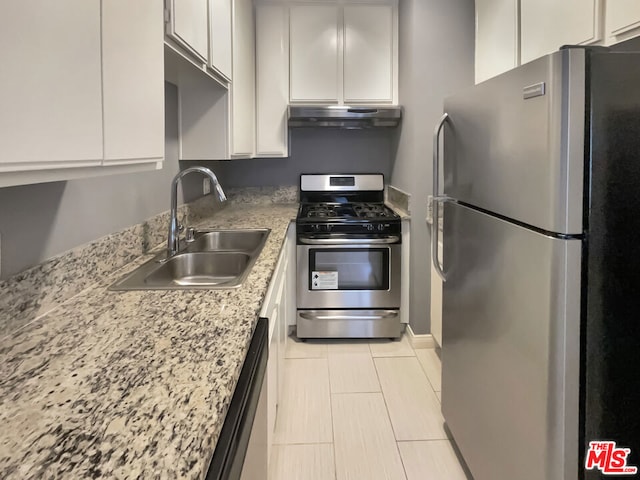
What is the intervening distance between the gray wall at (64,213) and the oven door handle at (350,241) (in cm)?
120

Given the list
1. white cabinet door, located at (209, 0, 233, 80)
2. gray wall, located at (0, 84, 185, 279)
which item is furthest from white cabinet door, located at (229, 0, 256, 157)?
gray wall, located at (0, 84, 185, 279)

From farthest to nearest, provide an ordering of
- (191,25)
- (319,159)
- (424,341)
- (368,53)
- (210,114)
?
(319,159), (368,53), (424,341), (210,114), (191,25)

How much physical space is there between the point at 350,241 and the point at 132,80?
2.12m

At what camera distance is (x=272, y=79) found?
11.2 ft

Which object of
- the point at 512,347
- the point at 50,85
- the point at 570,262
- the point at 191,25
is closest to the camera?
the point at 50,85

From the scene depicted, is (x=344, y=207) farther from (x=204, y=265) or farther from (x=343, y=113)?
(x=204, y=265)

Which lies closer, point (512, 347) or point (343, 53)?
point (512, 347)

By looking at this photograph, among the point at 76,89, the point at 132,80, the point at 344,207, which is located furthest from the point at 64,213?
the point at 344,207

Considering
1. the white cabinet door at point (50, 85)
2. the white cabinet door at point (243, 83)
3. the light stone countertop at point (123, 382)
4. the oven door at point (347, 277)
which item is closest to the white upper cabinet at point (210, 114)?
the white cabinet door at point (243, 83)

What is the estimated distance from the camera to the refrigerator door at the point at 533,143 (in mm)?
1065

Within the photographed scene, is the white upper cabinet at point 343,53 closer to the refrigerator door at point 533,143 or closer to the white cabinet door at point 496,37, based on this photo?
the white cabinet door at point 496,37

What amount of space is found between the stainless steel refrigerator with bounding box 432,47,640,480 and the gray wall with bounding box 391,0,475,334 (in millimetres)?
1590

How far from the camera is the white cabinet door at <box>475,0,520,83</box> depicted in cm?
208

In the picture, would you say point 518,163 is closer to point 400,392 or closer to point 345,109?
point 400,392
